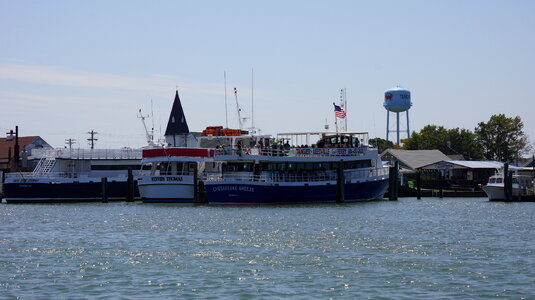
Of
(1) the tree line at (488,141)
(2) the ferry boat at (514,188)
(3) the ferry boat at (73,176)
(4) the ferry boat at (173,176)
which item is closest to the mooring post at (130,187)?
(3) the ferry boat at (73,176)

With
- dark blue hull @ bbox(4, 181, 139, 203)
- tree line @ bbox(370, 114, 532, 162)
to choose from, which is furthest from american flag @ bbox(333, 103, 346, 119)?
tree line @ bbox(370, 114, 532, 162)

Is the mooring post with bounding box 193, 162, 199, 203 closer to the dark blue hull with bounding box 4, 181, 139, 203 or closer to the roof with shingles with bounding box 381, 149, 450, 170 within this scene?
the dark blue hull with bounding box 4, 181, 139, 203

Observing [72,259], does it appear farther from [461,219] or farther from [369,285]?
[461,219]

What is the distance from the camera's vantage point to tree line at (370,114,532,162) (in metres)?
123

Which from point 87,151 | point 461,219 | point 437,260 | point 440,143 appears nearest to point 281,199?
point 461,219

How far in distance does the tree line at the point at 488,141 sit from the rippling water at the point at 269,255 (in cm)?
7454

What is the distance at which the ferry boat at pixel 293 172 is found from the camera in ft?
194

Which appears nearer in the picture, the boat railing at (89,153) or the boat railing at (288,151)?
the boat railing at (288,151)

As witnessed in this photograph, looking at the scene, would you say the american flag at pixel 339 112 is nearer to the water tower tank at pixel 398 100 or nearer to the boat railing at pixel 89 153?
the boat railing at pixel 89 153

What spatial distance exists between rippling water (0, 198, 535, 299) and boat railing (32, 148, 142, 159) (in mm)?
21810

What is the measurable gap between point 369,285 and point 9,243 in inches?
715

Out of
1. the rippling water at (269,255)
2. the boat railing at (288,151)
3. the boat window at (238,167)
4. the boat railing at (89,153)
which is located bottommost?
the rippling water at (269,255)

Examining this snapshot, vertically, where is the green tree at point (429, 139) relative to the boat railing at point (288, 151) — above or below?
above

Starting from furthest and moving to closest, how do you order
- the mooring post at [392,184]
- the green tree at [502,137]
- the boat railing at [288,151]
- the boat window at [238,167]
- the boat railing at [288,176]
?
1. the green tree at [502,137]
2. the mooring post at [392,184]
3. the boat window at [238,167]
4. the boat railing at [288,151]
5. the boat railing at [288,176]
